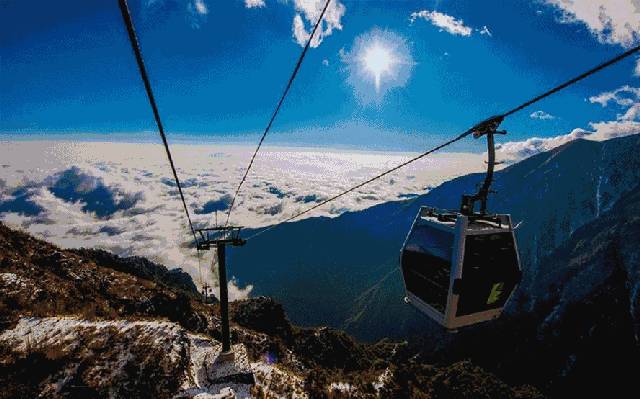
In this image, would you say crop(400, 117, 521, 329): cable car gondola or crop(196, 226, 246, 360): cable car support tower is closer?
crop(400, 117, 521, 329): cable car gondola

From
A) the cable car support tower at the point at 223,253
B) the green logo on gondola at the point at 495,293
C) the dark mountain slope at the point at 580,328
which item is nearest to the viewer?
the green logo on gondola at the point at 495,293

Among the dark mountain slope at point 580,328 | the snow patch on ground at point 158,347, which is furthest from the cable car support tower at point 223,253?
the dark mountain slope at point 580,328

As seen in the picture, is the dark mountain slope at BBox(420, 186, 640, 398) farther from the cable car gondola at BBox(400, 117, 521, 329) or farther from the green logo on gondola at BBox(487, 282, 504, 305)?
the cable car gondola at BBox(400, 117, 521, 329)

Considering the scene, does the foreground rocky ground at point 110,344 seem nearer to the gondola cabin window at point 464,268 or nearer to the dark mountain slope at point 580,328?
the gondola cabin window at point 464,268

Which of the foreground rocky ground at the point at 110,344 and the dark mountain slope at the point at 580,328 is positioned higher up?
the foreground rocky ground at the point at 110,344

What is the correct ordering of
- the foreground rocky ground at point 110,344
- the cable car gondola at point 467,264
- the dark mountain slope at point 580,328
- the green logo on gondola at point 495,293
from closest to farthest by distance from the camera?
the cable car gondola at point 467,264 < the green logo on gondola at point 495,293 < the foreground rocky ground at point 110,344 < the dark mountain slope at point 580,328

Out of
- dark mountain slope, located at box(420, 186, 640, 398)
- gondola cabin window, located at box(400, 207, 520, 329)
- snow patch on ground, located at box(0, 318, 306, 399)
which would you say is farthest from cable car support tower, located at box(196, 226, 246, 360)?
dark mountain slope, located at box(420, 186, 640, 398)

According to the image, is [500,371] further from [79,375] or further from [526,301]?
[79,375]

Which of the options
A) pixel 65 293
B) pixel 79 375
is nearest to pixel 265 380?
pixel 79 375

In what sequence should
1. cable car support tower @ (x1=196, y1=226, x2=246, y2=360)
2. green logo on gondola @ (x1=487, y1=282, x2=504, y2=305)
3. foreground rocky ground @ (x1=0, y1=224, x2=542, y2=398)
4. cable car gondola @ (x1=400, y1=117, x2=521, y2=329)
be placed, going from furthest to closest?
cable car support tower @ (x1=196, y1=226, x2=246, y2=360), foreground rocky ground @ (x1=0, y1=224, x2=542, y2=398), green logo on gondola @ (x1=487, y1=282, x2=504, y2=305), cable car gondola @ (x1=400, y1=117, x2=521, y2=329)

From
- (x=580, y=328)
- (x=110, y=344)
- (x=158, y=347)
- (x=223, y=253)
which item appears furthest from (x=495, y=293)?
(x=580, y=328)
